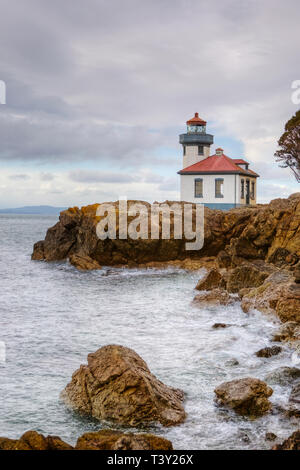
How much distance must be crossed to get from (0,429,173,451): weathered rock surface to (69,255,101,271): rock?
19021 millimetres

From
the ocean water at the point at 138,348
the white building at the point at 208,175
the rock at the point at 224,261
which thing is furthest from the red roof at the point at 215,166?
the ocean water at the point at 138,348

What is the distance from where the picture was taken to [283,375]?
8219mm

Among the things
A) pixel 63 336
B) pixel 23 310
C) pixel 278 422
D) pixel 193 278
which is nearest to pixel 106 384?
pixel 278 422

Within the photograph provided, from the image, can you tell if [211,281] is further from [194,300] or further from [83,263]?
[83,263]

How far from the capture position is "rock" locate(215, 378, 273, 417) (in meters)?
6.93

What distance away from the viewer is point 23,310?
15.6 m

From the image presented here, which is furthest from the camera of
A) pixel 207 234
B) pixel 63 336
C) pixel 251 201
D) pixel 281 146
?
pixel 251 201

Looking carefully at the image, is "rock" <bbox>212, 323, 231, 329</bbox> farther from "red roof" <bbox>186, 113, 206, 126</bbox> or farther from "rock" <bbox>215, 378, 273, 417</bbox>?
"red roof" <bbox>186, 113, 206, 126</bbox>

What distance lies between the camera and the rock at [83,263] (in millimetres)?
24406

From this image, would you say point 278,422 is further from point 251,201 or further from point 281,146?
point 251,201

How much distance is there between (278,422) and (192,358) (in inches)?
134

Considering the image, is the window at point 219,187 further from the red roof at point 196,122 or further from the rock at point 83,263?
the rock at point 83,263

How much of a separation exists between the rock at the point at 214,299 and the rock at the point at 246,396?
7.15 metres

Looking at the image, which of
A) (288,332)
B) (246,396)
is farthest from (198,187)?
(246,396)
